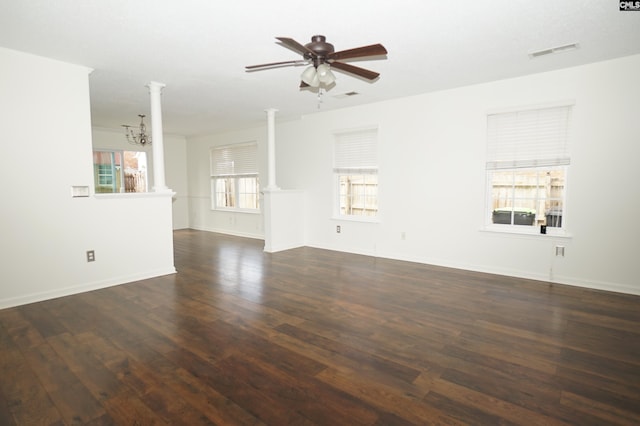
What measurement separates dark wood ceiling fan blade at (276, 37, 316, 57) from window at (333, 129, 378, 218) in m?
3.23

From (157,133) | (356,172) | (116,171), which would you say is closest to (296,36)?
(157,133)

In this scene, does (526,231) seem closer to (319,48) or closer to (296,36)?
(319,48)

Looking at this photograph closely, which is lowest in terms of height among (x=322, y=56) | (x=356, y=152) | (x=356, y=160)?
(x=356, y=160)

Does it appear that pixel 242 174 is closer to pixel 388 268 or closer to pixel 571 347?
pixel 388 268

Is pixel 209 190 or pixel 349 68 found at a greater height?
pixel 349 68

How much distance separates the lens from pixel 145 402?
6.33 ft

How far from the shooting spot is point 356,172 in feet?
20.0

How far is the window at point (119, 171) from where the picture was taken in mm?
8023

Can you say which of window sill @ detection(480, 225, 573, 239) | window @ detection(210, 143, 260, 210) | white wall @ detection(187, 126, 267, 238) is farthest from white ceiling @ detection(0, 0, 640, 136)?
window @ detection(210, 143, 260, 210)

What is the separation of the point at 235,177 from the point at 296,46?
627 cm

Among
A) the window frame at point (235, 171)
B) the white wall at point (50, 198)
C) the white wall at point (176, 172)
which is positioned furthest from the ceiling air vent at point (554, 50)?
the white wall at point (176, 172)

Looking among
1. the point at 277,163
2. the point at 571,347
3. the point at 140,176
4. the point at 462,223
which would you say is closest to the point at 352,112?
the point at 277,163

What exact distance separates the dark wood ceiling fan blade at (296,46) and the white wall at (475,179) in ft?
9.67

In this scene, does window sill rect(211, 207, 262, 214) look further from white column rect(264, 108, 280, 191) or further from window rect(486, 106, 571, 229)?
window rect(486, 106, 571, 229)
